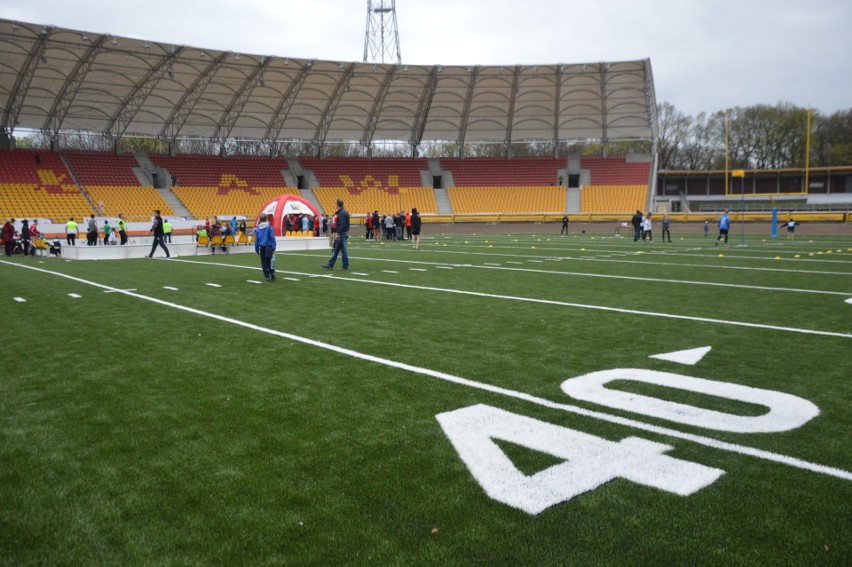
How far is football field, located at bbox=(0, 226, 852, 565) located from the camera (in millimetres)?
2939

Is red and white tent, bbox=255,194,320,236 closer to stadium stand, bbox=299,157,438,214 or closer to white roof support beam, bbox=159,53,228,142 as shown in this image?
white roof support beam, bbox=159,53,228,142

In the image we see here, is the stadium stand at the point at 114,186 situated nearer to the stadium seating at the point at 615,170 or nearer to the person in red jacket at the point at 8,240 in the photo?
the person in red jacket at the point at 8,240

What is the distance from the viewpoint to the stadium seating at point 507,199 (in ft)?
177

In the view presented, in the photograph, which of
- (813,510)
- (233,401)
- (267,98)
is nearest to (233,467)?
(233,401)

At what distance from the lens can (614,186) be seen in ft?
185

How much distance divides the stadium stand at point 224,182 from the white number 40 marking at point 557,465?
4644 cm

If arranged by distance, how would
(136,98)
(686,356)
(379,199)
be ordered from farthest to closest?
(379,199) < (136,98) < (686,356)

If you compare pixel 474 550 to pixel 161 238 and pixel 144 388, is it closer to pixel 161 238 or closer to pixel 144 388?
pixel 144 388

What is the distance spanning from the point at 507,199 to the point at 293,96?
2011 cm

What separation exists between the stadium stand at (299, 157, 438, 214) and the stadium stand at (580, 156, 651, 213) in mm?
13968

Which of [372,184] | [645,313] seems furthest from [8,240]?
[372,184]

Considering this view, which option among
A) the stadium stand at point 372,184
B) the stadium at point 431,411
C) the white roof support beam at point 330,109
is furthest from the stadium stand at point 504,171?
the stadium at point 431,411

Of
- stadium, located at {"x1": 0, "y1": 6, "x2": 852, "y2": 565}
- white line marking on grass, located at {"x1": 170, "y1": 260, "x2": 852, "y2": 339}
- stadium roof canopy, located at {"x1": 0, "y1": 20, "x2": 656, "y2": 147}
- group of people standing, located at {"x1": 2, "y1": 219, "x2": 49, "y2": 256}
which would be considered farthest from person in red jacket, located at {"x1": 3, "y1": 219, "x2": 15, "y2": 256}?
white line marking on grass, located at {"x1": 170, "y1": 260, "x2": 852, "y2": 339}

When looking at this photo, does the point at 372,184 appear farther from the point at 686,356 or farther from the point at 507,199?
the point at 686,356
